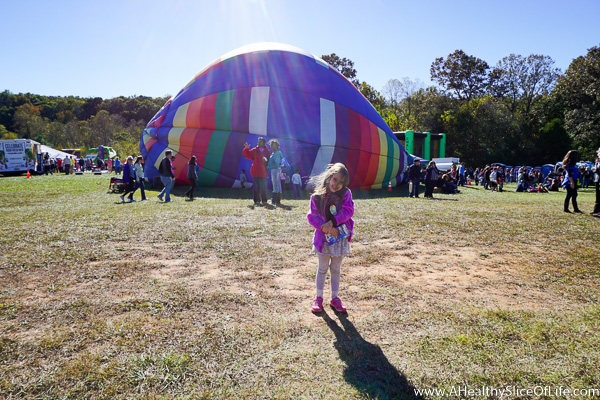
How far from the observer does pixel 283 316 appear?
3742 mm

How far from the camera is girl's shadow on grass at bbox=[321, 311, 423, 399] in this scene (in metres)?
2.59

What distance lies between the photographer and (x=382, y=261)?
18.6 feet

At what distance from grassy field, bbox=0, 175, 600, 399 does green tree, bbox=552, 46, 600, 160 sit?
3147 centimetres

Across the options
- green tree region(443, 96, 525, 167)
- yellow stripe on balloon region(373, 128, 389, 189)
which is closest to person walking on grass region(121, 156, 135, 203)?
yellow stripe on balloon region(373, 128, 389, 189)

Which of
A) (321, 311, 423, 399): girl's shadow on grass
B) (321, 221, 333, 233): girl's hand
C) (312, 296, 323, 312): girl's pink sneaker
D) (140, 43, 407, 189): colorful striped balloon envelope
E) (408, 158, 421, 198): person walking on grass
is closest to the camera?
(321, 311, 423, 399): girl's shadow on grass

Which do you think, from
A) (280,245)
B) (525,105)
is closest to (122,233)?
(280,245)

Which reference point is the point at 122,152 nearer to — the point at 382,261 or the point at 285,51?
the point at 285,51

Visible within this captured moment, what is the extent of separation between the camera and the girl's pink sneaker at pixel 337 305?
389 cm

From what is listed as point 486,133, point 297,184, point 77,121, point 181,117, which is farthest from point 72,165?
point 486,133

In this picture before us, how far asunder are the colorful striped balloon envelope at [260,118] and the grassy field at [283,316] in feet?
29.5

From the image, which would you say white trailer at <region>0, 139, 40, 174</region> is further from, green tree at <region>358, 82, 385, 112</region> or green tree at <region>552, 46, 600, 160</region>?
green tree at <region>552, 46, 600, 160</region>

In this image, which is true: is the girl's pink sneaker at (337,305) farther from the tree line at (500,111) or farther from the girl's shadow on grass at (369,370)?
the tree line at (500,111)

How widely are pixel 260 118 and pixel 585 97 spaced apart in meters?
35.6

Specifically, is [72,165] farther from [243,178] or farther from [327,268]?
[327,268]
